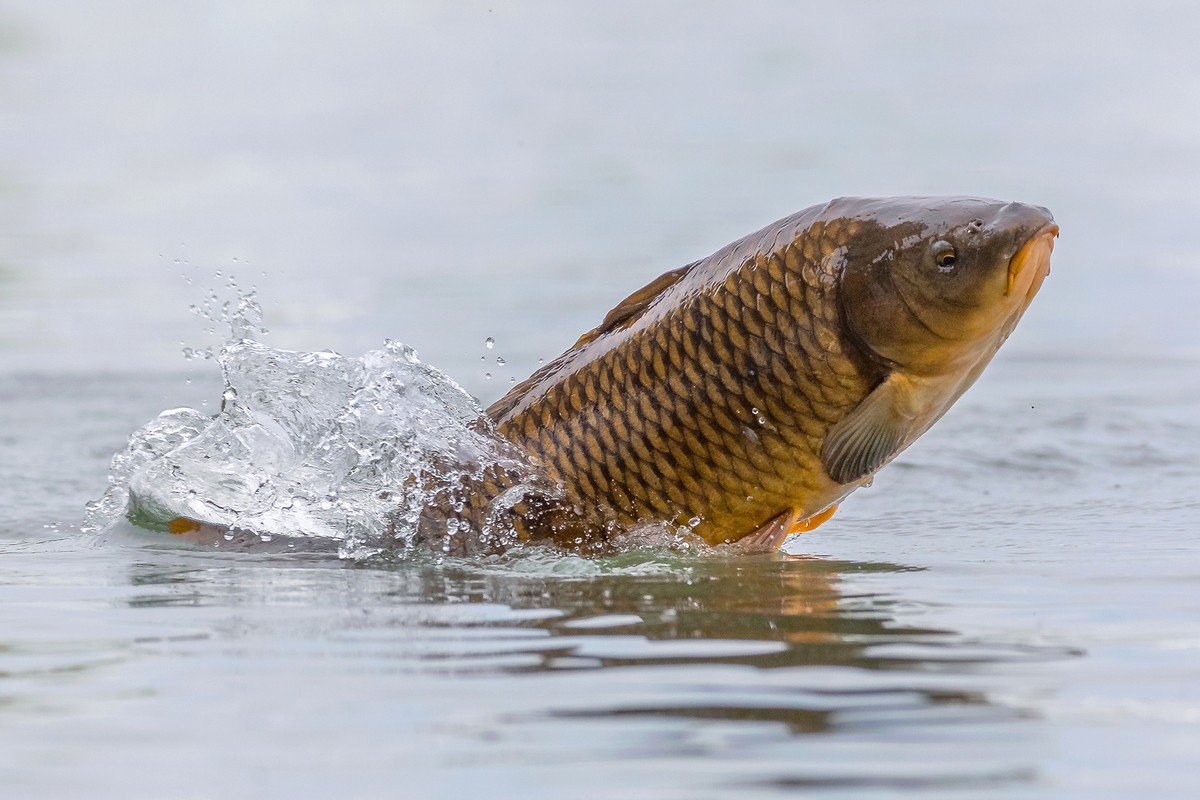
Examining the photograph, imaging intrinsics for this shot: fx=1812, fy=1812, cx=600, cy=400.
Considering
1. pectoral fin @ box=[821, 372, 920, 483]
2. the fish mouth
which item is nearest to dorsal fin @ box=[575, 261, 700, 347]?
pectoral fin @ box=[821, 372, 920, 483]

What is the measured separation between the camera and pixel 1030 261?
14.4 ft

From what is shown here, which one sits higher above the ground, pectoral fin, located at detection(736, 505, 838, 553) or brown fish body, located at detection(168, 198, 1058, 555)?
brown fish body, located at detection(168, 198, 1058, 555)

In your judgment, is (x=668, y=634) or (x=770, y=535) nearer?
(x=668, y=634)

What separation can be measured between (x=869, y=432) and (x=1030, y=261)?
22.3 inches

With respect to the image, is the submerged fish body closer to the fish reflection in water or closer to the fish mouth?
the fish mouth

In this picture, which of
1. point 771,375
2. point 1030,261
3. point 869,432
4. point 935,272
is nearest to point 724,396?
point 771,375

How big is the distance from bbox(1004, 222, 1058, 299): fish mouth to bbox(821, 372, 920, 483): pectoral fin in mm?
347

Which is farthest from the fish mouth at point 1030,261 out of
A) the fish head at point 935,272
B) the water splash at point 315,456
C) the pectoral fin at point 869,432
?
the water splash at point 315,456

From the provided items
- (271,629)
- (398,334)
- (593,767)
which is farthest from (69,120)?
(593,767)

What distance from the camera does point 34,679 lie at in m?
3.15

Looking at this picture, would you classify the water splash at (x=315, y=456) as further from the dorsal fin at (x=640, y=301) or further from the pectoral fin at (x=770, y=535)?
the pectoral fin at (x=770, y=535)

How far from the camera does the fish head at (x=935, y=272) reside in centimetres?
439

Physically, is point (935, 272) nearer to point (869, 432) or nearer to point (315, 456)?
point (869, 432)

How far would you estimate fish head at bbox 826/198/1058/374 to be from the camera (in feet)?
14.4
